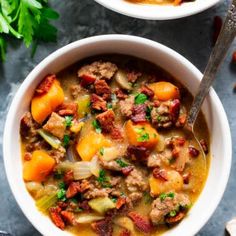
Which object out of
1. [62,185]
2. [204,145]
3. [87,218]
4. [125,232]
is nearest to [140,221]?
[125,232]

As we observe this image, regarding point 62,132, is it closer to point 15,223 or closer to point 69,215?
point 69,215

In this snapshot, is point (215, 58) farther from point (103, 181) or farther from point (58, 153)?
point (58, 153)

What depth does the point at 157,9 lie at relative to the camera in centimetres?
383

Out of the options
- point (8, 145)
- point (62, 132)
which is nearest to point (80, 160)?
point (62, 132)

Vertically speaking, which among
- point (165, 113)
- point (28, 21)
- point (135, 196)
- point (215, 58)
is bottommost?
point (135, 196)

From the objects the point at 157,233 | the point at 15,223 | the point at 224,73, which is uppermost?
the point at 224,73

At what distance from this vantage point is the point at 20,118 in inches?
145

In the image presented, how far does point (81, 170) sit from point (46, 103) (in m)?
0.47

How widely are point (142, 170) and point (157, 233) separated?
0.43 metres

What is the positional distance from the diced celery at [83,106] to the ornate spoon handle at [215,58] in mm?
650

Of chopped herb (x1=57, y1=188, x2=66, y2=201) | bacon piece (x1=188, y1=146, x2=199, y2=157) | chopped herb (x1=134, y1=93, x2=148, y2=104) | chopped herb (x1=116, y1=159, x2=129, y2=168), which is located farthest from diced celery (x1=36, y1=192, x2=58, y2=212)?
bacon piece (x1=188, y1=146, x2=199, y2=157)

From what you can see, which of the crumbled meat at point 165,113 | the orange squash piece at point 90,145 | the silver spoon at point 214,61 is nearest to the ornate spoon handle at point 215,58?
the silver spoon at point 214,61

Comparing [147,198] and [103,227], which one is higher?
[147,198]

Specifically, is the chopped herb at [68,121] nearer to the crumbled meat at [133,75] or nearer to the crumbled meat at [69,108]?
the crumbled meat at [69,108]
